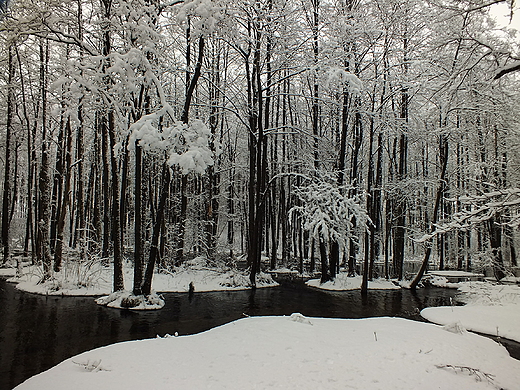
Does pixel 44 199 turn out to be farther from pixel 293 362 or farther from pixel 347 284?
pixel 347 284

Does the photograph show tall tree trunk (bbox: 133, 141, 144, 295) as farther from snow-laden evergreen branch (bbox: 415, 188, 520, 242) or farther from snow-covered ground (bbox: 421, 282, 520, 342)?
snow-covered ground (bbox: 421, 282, 520, 342)

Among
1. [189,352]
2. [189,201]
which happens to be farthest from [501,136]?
[189,352]

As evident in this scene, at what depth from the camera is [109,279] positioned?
15703mm

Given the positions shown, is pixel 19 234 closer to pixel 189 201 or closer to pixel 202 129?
pixel 189 201

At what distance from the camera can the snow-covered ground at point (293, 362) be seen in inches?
202

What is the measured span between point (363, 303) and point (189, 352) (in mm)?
9514

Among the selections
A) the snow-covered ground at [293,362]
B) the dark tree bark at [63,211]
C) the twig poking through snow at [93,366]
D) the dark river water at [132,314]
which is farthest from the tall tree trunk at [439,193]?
the dark tree bark at [63,211]

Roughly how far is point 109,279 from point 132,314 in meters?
5.70

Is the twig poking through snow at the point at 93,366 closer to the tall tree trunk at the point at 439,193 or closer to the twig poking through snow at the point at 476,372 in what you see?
the twig poking through snow at the point at 476,372

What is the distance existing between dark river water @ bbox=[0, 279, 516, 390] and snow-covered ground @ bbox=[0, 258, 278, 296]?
735 mm

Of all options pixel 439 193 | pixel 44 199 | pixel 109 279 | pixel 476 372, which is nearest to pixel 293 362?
pixel 476 372

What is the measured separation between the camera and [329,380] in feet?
17.2

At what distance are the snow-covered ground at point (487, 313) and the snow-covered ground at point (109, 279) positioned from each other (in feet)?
27.8

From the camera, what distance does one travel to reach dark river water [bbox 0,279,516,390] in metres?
7.29
